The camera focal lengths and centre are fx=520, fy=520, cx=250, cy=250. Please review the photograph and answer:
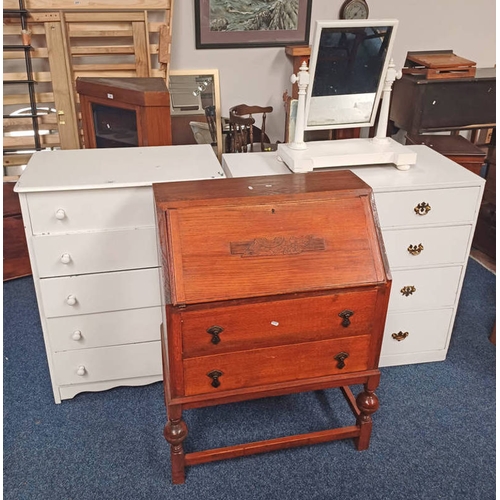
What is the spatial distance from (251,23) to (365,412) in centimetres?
→ 307

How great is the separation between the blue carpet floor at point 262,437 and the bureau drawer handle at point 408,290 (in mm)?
406

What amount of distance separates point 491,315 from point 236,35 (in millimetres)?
2655

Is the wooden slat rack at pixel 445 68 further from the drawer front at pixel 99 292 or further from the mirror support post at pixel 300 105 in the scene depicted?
the drawer front at pixel 99 292

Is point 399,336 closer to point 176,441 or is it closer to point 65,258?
point 176,441

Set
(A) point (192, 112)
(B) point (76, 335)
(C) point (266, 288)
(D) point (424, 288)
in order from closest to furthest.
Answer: (C) point (266, 288) < (B) point (76, 335) < (D) point (424, 288) < (A) point (192, 112)

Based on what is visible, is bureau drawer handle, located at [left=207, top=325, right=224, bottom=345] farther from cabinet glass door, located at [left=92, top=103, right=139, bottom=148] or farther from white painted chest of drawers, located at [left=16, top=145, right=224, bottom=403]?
cabinet glass door, located at [left=92, top=103, right=139, bottom=148]

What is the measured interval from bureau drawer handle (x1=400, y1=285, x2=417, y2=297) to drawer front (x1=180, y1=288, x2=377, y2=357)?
60cm

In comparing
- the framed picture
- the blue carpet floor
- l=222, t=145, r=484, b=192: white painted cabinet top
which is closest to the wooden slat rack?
the framed picture

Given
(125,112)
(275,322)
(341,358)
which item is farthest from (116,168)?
(341,358)

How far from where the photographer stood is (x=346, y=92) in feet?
7.24

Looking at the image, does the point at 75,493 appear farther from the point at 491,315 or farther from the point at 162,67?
the point at 162,67

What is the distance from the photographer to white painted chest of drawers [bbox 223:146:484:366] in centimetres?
211

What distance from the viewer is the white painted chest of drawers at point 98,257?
1.92 meters

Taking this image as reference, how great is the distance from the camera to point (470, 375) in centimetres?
243
